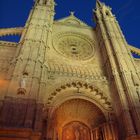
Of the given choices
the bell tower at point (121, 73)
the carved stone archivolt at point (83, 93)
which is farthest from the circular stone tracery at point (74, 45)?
the carved stone archivolt at point (83, 93)

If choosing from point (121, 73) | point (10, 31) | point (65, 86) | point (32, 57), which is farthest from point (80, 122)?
point (10, 31)

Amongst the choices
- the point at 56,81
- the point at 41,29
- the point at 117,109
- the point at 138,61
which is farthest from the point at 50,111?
the point at 138,61

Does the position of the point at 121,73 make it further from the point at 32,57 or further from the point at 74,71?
the point at 32,57

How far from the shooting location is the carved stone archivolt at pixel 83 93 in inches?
392

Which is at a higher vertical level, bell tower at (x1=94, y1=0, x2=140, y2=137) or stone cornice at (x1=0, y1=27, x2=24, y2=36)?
stone cornice at (x1=0, y1=27, x2=24, y2=36)

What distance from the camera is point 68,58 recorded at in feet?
40.0

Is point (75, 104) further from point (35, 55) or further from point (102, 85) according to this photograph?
point (35, 55)

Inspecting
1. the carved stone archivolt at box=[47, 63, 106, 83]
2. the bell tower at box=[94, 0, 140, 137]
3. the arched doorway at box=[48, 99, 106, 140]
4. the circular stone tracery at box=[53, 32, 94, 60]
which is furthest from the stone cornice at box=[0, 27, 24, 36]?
the arched doorway at box=[48, 99, 106, 140]

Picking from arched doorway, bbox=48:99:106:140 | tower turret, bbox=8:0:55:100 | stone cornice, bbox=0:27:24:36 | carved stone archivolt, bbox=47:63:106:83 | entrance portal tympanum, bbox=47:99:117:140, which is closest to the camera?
tower turret, bbox=8:0:55:100

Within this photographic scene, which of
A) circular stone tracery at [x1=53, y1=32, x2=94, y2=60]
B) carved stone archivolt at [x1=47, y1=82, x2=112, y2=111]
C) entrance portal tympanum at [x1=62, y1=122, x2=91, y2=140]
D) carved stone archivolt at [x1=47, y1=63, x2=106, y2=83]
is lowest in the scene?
entrance portal tympanum at [x1=62, y1=122, x2=91, y2=140]

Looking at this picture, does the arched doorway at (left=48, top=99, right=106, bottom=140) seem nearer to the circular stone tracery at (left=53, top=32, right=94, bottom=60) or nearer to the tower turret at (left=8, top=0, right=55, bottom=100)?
the tower turret at (left=8, top=0, right=55, bottom=100)

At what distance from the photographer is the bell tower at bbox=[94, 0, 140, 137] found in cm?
889

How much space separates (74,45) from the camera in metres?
13.9

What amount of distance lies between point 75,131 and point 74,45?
5.76 metres
